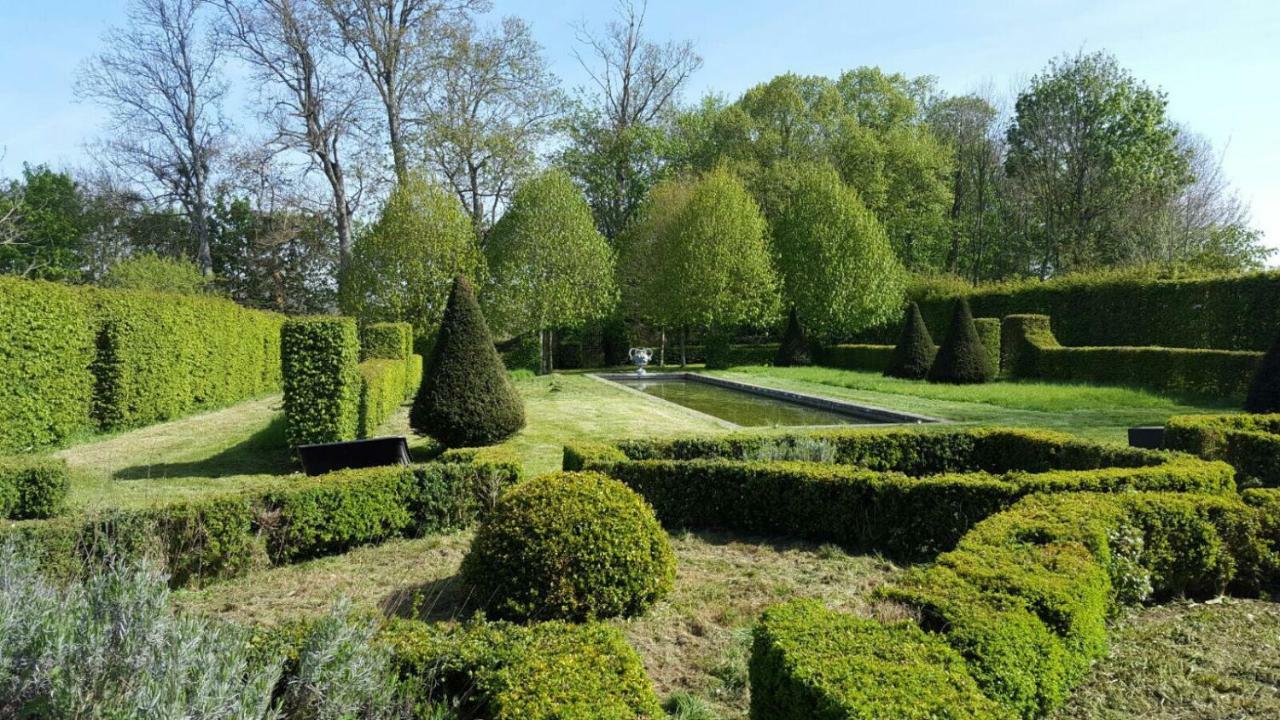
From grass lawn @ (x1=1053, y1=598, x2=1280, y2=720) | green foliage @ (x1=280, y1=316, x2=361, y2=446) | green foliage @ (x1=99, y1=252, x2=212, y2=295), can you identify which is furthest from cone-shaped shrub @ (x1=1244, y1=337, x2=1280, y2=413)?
green foliage @ (x1=99, y1=252, x2=212, y2=295)

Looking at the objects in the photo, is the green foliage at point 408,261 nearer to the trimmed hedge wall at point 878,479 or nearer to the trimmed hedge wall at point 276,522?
the trimmed hedge wall at point 878,479

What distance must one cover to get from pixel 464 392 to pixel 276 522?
14.8 ft

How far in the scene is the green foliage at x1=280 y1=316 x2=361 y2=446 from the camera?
9.84m

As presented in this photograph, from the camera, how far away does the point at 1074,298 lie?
2339cm

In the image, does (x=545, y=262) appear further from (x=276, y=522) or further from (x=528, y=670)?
(x=528, y=670)

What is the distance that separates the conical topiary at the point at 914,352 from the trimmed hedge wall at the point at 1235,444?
590 inches

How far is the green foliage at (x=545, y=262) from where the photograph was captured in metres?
27.9

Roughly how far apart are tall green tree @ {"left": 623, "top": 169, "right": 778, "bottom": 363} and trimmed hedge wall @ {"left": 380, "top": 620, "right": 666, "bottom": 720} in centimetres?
2714

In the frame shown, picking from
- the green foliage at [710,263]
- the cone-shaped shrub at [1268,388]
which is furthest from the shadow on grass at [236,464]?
the green foliage at [710,263]

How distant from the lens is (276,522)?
5.93 metres

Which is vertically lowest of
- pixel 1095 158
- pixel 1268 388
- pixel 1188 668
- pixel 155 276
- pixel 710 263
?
pixel 1188 668

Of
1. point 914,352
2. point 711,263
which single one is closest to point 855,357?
point 914,352

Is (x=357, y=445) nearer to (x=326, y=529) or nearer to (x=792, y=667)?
(x=326, y=529)

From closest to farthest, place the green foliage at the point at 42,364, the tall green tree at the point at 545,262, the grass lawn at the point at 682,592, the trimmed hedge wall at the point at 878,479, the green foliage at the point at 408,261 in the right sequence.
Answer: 1. the grass lawn at the point at 682,592
2. the trimmed hedge wall at the point at 878,479
3. the green foliage at the point at 42,364
4. the green foliage at the point at 408,261
5. the tall green tree at the point at 545,262
